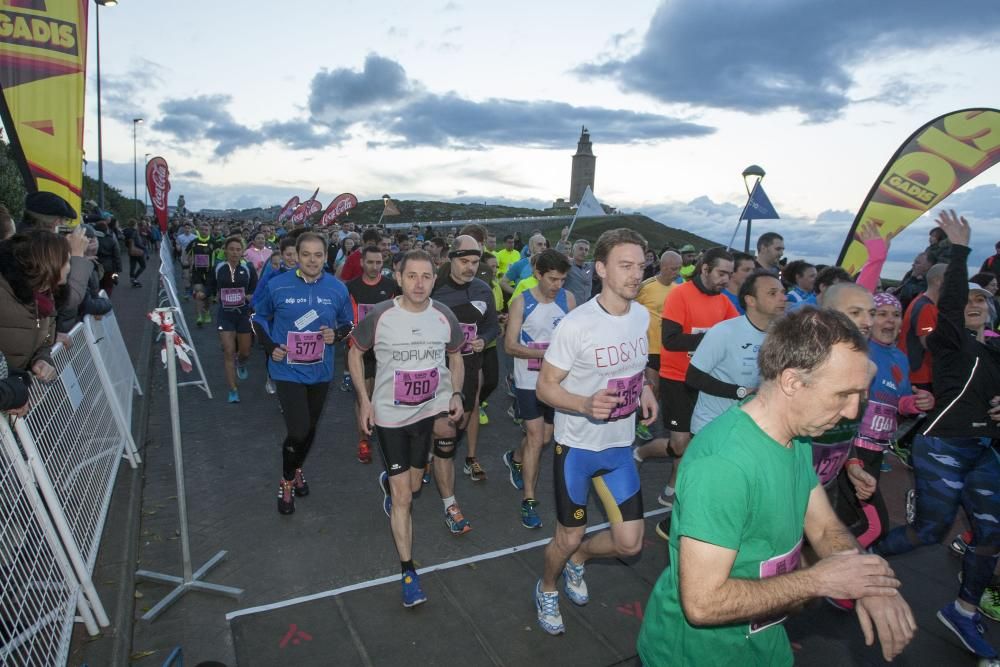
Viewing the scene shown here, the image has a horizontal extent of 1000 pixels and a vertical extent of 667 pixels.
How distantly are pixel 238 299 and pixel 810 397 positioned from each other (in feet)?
25.9

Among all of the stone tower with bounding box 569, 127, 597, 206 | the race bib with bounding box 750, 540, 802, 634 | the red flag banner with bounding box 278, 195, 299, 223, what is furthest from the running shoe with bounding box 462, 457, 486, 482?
the stone tower with bounding box 569, 127, 597, 206

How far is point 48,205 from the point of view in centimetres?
492

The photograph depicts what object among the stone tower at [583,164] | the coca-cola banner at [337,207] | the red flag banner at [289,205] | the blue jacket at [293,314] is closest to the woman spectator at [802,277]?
the blue jacket at [293,314]

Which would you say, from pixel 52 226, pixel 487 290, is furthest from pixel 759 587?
pixel 52 226

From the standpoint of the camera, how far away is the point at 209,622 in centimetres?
379

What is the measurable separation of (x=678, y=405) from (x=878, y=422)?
1654 millimetres

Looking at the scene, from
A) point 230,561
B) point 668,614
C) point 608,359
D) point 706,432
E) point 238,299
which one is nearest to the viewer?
point 706,432

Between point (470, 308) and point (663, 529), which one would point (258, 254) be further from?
point (663, 529)

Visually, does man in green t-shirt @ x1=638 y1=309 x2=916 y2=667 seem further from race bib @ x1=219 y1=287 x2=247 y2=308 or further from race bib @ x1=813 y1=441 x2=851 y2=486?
race bib @ x1=219 y1=287 x2=247 y2=308

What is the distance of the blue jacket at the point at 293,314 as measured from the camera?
16.9 feet

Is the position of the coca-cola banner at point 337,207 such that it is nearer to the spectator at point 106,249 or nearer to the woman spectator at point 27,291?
the spectator at point 106,249

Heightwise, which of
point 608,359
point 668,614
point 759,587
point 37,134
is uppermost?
point 37,134

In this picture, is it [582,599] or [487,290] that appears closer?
[582,599]

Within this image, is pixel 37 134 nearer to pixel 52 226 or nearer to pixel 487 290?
pixel 52 226
